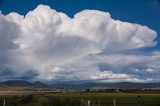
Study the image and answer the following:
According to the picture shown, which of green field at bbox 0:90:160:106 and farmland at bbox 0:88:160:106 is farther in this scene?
green field at bbox 0:90:160:106

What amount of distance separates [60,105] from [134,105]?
61.0ft

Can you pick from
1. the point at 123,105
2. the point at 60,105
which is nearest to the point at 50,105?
the point at 60,105

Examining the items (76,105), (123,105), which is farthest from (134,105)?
(76,105)

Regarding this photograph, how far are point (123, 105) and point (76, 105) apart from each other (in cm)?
1514

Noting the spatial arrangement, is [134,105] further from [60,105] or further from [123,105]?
[60,105]

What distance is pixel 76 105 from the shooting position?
123 ft

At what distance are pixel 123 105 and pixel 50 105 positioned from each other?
16783 mm

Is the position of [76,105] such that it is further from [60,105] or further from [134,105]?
[134,105]

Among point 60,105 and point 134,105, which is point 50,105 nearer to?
point 60,105

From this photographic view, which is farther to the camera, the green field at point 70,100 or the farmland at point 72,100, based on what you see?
the green field at point 70,100

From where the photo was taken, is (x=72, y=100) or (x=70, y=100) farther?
(x=72, y=100)

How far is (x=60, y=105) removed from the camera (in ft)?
119

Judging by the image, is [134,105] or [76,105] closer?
[76,105]

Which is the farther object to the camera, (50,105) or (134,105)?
(134,105)
